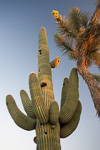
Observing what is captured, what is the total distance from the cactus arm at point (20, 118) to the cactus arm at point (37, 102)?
62 centimetres

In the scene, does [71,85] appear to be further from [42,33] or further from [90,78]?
[42,33]

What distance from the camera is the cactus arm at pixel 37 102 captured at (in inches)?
200

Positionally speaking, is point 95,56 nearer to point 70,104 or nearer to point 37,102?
point 70,104

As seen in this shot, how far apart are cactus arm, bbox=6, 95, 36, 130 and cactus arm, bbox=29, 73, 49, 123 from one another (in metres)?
0.62

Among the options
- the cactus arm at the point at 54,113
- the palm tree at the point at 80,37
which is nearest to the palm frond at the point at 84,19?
the palm tree at the point at 80,37

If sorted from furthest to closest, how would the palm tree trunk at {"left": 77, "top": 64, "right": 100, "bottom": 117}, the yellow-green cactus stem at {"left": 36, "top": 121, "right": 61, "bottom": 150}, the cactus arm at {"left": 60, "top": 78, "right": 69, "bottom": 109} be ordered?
the cactus arm at {"left": 60, "top": 78, "right": 69, "bottom": 109} → the yellow-green cactus stem at {"left": 36, "top": 121, "right": 61, "bottom": 150} → the palm tree trunk at {"left": 77, "top": 64, "right": 100, "bottom": 117}

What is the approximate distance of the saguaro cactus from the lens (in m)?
5.08

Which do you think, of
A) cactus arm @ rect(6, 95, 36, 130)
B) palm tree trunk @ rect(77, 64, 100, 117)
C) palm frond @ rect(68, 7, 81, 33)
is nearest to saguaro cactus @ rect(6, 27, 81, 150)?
cactus arm @ rect(6, 95, 36, 130)

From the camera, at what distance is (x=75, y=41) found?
6.25 meters

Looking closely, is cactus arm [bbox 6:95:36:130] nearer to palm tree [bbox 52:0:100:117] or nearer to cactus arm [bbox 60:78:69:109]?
cactus arm [bbox 60:78:69:109]

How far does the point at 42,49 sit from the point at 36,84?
2.06 metres

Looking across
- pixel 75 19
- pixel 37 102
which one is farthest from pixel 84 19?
pixel 37 102

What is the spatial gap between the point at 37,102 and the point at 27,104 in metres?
1.10

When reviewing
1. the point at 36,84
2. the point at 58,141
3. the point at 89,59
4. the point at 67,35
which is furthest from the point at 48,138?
the point at 67,35
